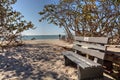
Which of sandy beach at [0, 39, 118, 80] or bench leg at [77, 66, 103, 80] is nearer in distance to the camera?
bench leg at [77, 66, 103, 80]

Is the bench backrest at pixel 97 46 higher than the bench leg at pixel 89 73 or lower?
higher

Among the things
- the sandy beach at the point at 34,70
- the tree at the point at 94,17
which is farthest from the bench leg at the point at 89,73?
the tree at the point at 94,17

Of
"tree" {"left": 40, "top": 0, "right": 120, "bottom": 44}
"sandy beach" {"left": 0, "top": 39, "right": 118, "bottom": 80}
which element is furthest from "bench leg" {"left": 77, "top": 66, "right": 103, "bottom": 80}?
"tree" {"left": 40, "top": 0, "right": 120, "bottom": 44}

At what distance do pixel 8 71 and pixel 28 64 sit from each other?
3.08ft

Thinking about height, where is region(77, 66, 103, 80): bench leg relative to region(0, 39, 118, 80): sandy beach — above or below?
above

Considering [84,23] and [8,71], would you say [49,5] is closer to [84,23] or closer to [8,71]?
[84,23]

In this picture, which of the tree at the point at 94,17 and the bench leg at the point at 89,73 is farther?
the tree at the point at 94,17

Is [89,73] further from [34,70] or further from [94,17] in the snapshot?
[94,17]

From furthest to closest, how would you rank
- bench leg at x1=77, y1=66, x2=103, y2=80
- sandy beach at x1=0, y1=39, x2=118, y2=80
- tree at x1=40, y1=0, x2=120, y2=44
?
tree at x1=40, y1=0, x2=120, y2=44
sandy beach at x1=0, y1=39, x2=118, y2=80
bench leg at x1=77, y1=66, x2=103, y2=80

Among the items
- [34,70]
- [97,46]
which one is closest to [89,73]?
[97,46]

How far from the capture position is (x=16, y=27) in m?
8.05

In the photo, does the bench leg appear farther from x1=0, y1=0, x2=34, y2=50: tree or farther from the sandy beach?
x1=0, y1=0, x2=34, y2=50: tree

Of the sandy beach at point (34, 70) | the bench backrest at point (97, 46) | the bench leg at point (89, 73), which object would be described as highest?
the bench backrest at point (97, 46)

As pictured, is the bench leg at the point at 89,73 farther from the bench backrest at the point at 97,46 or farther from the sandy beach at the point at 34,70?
the sandy beach at the point at 34,70
